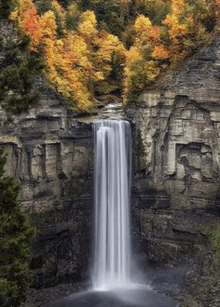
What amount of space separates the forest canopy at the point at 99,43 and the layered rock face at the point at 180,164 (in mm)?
1716

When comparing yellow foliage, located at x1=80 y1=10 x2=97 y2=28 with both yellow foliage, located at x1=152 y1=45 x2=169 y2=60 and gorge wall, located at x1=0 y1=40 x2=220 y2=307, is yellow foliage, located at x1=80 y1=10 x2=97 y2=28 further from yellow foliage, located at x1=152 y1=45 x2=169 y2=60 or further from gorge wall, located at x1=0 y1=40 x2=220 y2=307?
gorge wall, located at x1=0 y1=40 x2=220 y2=307

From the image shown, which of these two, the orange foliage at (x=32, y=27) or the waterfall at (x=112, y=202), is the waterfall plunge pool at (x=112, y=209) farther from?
the orange foliage at (x=32, y=27)

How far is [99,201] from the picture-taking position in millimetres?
37812

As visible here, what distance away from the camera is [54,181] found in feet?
119

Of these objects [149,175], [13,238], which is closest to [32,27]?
[149,175]

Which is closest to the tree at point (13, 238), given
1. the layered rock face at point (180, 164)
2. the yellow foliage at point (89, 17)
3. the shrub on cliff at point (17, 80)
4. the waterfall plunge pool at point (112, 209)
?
the shrub on cliff at point (17, 80)

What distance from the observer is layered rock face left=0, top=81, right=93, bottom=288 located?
34.5 metres

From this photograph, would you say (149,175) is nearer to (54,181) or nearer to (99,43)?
(54,181)

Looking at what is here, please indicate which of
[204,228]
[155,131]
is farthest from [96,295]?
[155,131]

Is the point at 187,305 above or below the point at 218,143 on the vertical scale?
below

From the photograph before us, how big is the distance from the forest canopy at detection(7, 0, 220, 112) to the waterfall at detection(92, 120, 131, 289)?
3060mm

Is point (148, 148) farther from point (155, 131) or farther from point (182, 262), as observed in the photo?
point (182, 262)

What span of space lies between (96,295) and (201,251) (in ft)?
28.2

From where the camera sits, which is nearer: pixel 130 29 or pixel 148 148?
pixel 148 148
